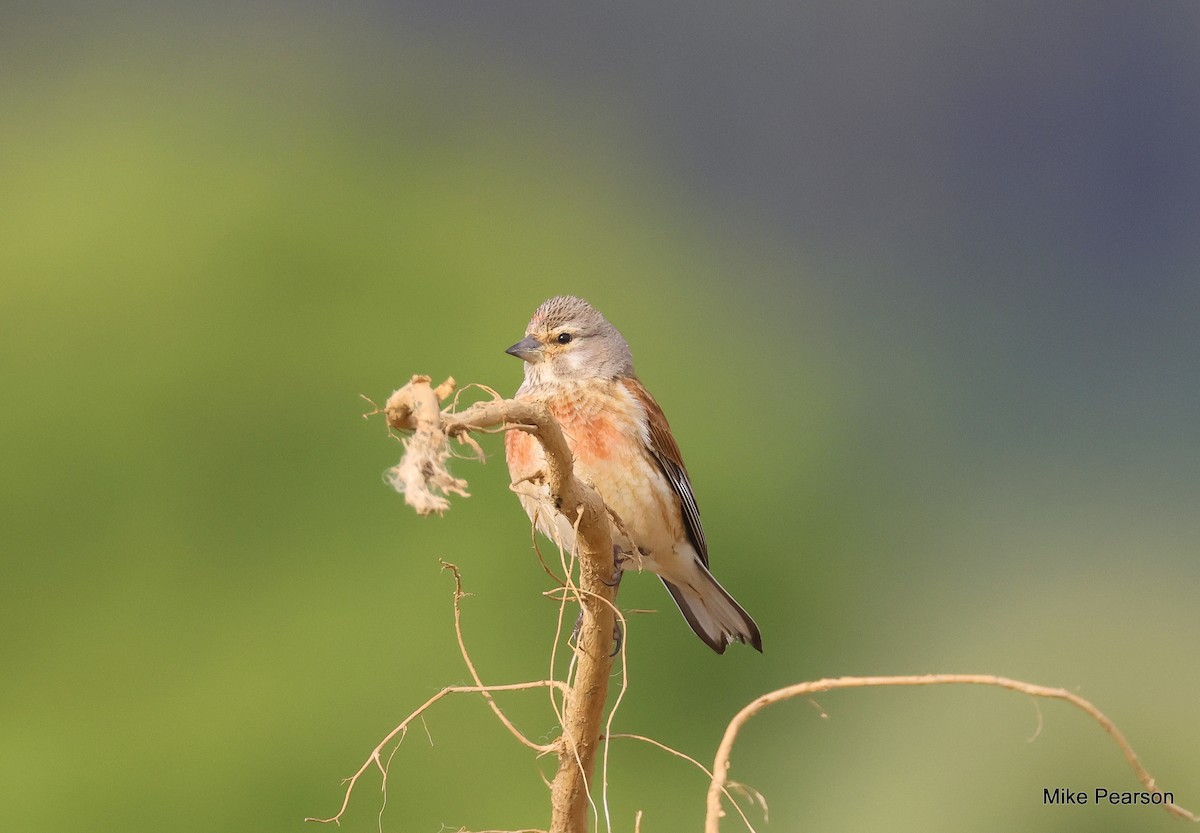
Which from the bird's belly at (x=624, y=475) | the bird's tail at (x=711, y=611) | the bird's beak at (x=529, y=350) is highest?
the bird's beak at (x=529, y=350)

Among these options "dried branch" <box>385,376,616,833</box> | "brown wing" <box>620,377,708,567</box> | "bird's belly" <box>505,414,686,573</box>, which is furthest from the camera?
"brown wing" <box>620,377,708,567</box>

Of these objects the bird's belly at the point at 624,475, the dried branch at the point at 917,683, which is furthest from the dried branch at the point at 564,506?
the bird's belly at the point at 624,475

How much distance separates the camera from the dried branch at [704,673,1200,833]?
3.61ft

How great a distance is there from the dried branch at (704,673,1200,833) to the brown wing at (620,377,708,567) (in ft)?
3.50

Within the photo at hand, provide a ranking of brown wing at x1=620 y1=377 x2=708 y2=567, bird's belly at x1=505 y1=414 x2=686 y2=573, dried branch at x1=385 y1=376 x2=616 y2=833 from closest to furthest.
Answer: dried branch at x1=385 y1=376 x2=616 y2=833 < bird's belly at x1=505 y1=414 x2=686 y2=573 < brown wing at x1=620 y1=377 x2=708 y2=567

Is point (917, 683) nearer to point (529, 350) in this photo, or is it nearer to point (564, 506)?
point (564, 506)

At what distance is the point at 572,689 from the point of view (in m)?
1.48

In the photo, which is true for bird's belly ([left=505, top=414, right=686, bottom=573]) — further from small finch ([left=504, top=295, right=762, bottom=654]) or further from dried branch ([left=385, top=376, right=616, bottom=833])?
dried branch ([left=385, top=376, right=616, bottom=833])

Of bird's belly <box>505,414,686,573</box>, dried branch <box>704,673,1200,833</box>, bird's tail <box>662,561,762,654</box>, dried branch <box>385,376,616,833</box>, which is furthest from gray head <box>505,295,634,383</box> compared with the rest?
dried branch <box>704,673,1200,833</box>

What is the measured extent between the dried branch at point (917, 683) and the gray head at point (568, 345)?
1133mm

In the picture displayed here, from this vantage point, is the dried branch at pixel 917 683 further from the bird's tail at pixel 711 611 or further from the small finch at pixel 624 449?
the bird's tail at pixel 711 611

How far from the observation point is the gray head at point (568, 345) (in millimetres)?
2234

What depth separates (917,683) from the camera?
1.17 metres

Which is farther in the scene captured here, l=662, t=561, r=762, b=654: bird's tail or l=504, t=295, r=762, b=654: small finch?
l=662, t=561, r=762, b=654: bird's tail
